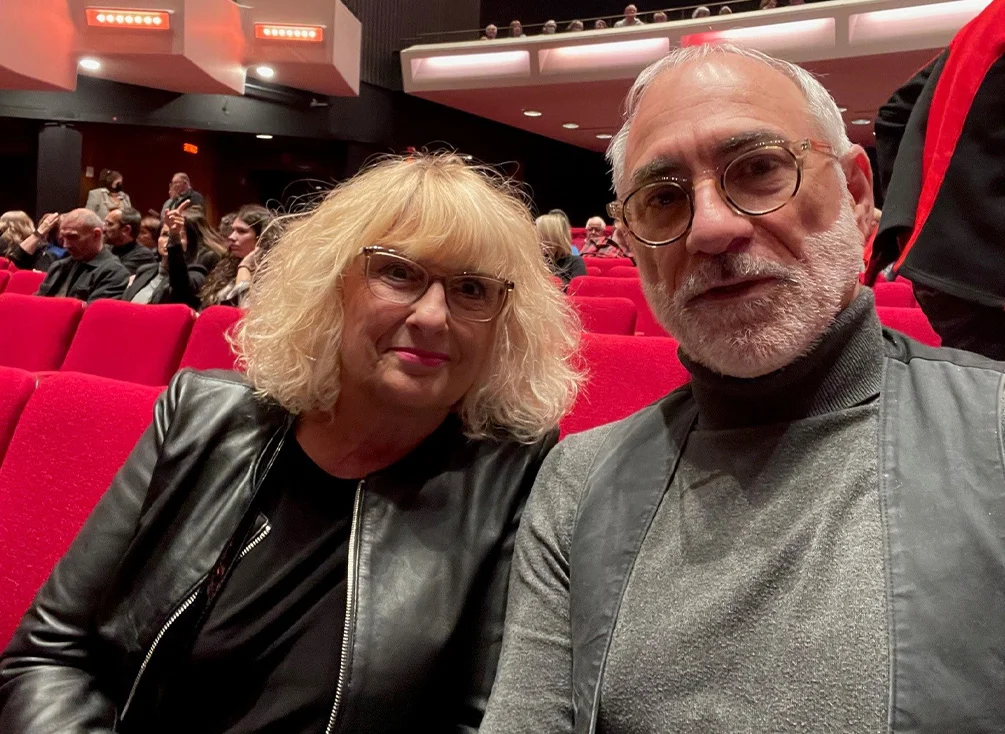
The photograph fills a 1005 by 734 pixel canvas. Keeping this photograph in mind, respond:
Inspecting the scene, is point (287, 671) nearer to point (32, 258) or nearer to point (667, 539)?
point (667, 539)

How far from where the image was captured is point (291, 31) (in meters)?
8.34

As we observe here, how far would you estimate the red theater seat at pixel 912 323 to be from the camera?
172cm

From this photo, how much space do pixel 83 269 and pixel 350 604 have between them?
4057mm

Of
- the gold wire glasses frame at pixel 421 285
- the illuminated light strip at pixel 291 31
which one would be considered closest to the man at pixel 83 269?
the gold wire glasses frame at pixel 421 285

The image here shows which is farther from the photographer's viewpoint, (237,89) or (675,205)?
(237,89)

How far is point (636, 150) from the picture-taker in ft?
3.14

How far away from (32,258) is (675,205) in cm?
698

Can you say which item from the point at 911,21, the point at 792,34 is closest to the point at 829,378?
the point at 911,21

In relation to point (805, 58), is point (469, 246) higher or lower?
lower

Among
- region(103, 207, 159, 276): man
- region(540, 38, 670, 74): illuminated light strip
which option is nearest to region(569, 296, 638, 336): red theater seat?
region(103, 207, 159, 276): man

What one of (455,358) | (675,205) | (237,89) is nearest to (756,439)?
(675,205)

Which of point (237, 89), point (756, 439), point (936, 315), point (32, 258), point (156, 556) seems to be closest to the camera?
point (756, 439)

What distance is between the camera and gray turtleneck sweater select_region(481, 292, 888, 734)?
70 centimetres

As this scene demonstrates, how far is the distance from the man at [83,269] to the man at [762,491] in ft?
13.2
